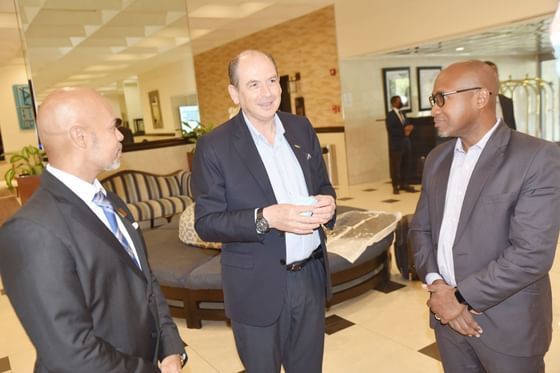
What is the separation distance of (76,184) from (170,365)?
63cm

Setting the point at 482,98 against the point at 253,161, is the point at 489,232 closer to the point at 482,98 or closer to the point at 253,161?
the point at 482,98

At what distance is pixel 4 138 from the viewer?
1156 cm

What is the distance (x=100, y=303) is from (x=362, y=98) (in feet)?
28.2

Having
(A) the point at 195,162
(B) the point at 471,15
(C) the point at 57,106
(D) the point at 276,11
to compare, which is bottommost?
(A) the point at 195,162

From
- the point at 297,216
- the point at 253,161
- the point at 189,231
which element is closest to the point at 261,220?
the point at 297,216

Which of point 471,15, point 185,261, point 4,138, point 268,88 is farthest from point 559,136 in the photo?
point 4,138

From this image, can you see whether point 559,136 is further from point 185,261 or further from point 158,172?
point 185,261

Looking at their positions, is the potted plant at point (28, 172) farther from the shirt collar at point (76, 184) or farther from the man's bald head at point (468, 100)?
the man's bald head at point (468, 100)

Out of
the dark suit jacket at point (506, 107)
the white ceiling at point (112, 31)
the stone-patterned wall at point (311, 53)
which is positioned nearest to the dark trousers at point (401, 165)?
the stone-patterned wall at point (311, 53)

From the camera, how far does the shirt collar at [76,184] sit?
1.22m

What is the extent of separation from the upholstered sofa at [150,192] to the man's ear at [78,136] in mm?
4206

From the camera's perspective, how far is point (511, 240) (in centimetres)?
144

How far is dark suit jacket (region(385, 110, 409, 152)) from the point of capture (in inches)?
305

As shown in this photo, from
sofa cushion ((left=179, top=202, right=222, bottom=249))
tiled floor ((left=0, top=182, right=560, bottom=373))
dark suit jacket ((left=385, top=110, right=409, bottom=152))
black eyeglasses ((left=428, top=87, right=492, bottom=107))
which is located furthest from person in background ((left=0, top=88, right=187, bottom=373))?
dark suit jacket ((left=385, top=110, right=409, bottom=152))
